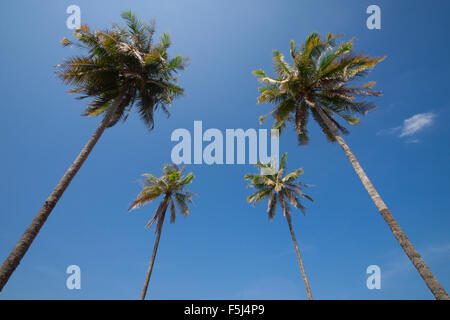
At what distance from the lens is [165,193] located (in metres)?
19.1

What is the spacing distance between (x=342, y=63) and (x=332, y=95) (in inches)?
74.3

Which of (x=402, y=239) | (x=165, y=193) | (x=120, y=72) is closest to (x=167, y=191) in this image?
(x=165, y=193)

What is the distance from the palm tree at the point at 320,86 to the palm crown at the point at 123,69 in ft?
22.2

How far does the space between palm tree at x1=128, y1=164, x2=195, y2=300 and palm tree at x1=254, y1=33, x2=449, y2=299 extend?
34.4 feet

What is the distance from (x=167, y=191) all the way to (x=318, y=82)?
15252mm

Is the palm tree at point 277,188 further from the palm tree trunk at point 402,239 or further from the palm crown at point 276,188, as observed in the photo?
the palm tree trunk at point 402,239

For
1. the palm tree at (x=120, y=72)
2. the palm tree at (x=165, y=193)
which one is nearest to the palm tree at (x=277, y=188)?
the palm tree at (x=165, y=193)

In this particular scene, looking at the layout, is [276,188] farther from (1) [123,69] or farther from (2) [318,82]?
(1) [123,69]

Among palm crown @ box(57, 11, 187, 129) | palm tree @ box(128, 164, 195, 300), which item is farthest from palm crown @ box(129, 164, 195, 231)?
palm crown @ box(57, 11, 187, 129)

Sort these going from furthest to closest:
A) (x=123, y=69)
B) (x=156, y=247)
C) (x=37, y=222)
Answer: (x=156, y=247)
(x=123, y=69)
(x=37, y=222)

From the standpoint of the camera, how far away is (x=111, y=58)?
35.6 feet

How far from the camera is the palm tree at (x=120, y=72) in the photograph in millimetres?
10312
